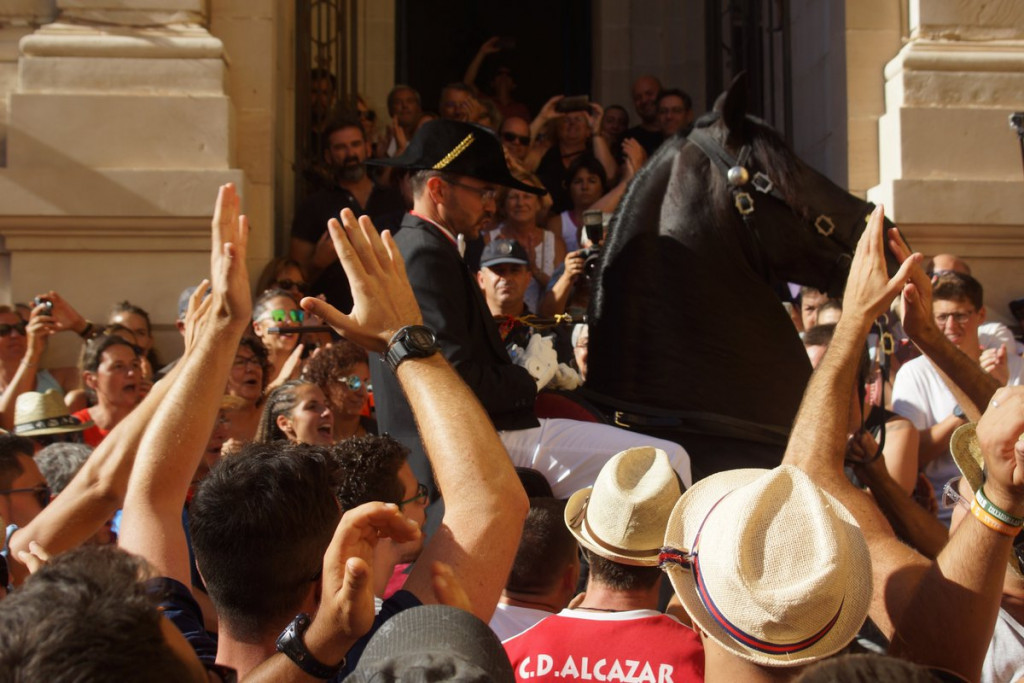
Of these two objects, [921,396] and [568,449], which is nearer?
[568,449]

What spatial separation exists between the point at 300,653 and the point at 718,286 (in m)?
2.88

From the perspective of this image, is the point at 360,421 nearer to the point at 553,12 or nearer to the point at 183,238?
the point at 183,238

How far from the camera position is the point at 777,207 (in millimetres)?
4699

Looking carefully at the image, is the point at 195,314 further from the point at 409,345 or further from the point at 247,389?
the point at 247,389

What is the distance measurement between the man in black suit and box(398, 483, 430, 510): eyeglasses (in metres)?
0.09

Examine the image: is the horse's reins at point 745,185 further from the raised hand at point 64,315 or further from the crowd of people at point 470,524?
the raised hand at point 64,315

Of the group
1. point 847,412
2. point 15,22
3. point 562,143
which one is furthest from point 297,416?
point 562,143

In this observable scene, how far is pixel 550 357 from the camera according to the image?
15.6ft

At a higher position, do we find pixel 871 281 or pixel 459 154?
pixel 459 154

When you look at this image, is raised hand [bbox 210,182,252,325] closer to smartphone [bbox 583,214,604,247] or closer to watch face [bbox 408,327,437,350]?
watch face [bbox 408,327,437,350]

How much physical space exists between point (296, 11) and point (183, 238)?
7.05ft

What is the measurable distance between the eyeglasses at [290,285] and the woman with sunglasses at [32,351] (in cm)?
98

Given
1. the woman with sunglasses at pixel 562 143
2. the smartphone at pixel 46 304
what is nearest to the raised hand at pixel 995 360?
the woman with sunglasses at pixel 562 143

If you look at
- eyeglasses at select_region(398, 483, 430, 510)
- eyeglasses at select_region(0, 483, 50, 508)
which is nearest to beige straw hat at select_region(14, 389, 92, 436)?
eyeglasses at select_region(0, 483, 50, 508)
